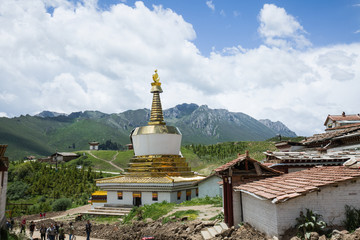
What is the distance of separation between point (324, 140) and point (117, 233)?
60.7 ft

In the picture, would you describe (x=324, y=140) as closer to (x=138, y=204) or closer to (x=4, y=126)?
(x=138, y=204)

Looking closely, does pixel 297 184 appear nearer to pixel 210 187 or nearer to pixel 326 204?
pixel 326 204

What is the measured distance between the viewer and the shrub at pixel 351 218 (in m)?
12.0

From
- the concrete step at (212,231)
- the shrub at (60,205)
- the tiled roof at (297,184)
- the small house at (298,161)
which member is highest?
the small house at (298,161)

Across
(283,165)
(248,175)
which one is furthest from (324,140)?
(248,175)

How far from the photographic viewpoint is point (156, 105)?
123 ft

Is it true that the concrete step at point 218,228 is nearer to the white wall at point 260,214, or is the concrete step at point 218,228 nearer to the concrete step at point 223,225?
the concrete step at point 223,225

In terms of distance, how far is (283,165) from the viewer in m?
19.3

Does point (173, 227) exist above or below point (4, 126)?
below

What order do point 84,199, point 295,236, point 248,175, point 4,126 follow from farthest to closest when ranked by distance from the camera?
point 4,126
point 84,199
point 248,175
point 295,236

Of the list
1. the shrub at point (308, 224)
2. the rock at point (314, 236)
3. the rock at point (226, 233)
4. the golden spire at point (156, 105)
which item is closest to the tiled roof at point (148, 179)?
the golden spire at point (156, 105)

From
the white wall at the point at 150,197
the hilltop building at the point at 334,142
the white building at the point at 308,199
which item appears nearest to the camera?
the white building at the point at 308,199

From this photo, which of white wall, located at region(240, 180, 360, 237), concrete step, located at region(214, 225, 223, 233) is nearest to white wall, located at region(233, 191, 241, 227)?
concrete step, located at region(214, 225, 223, 233)

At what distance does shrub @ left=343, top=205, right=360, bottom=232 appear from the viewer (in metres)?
12.0
